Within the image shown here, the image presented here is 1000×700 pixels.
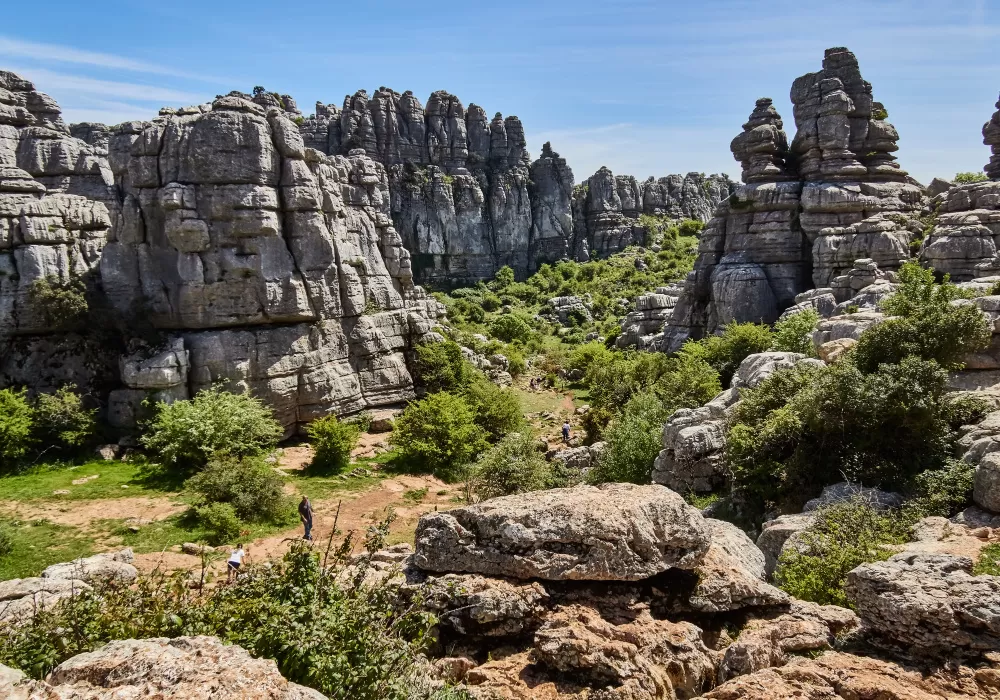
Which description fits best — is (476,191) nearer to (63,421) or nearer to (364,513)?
(63,421)

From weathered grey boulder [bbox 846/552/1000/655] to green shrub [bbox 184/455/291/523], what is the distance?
14.0 meters

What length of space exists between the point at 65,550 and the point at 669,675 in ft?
45.1

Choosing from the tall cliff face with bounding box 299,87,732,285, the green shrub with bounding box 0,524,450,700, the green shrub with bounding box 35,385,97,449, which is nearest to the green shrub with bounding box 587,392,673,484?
the green shrub with bounding box 0,524,450,700

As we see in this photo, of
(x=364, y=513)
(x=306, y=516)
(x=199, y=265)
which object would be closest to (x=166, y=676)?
(x=306, y=516)

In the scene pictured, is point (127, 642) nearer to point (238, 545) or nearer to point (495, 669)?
point (495, 669)

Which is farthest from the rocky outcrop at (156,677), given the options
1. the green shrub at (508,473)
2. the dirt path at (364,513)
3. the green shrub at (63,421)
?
the green shrub at (63,421)

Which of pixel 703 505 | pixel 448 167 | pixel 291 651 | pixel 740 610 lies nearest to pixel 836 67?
pixel 703 505

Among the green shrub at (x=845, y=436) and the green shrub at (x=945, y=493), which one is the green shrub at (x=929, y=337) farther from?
the green shrub at (x=945, y=493)

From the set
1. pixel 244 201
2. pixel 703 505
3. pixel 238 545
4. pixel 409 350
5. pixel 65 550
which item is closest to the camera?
pixel 703 505

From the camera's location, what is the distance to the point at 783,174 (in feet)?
105

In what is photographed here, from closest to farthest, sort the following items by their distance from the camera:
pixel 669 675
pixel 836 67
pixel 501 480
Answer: pixel 669 675, pixel 501 480, pixel 836 67

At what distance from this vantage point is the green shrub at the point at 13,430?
17.5m

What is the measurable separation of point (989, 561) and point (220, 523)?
14.4 metres

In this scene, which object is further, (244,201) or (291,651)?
(244,201)
